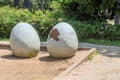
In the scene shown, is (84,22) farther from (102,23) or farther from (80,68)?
(80,68)

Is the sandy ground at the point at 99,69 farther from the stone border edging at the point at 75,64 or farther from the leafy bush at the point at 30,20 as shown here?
the leafy bush at the point at 30,20

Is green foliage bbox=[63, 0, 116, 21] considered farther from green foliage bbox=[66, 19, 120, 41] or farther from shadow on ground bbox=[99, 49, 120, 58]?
shadow on ground bbox=[99, 49, 120, 58]

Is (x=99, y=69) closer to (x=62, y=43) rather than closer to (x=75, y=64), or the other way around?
(x=75, y=64)

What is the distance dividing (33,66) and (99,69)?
1.74 metres

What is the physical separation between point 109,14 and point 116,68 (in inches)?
353

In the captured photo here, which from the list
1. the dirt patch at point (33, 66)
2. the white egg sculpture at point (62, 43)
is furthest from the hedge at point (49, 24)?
the white egg sculpture at point (62, 43)

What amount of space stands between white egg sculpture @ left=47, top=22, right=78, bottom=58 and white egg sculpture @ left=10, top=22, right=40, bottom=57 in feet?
1.55

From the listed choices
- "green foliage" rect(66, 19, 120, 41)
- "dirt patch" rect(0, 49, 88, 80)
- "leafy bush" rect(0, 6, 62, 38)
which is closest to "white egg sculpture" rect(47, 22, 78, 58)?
"dirt patch" rect(0, 49, 88, 80)

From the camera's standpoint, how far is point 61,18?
1692cm

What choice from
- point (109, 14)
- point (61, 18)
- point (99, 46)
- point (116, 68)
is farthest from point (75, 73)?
point (109, 14)

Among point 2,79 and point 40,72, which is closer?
point 2,79

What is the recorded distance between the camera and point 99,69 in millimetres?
9664

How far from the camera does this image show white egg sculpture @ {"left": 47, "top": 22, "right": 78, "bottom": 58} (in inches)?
431

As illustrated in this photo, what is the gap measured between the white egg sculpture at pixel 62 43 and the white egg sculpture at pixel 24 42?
1.55 feet
